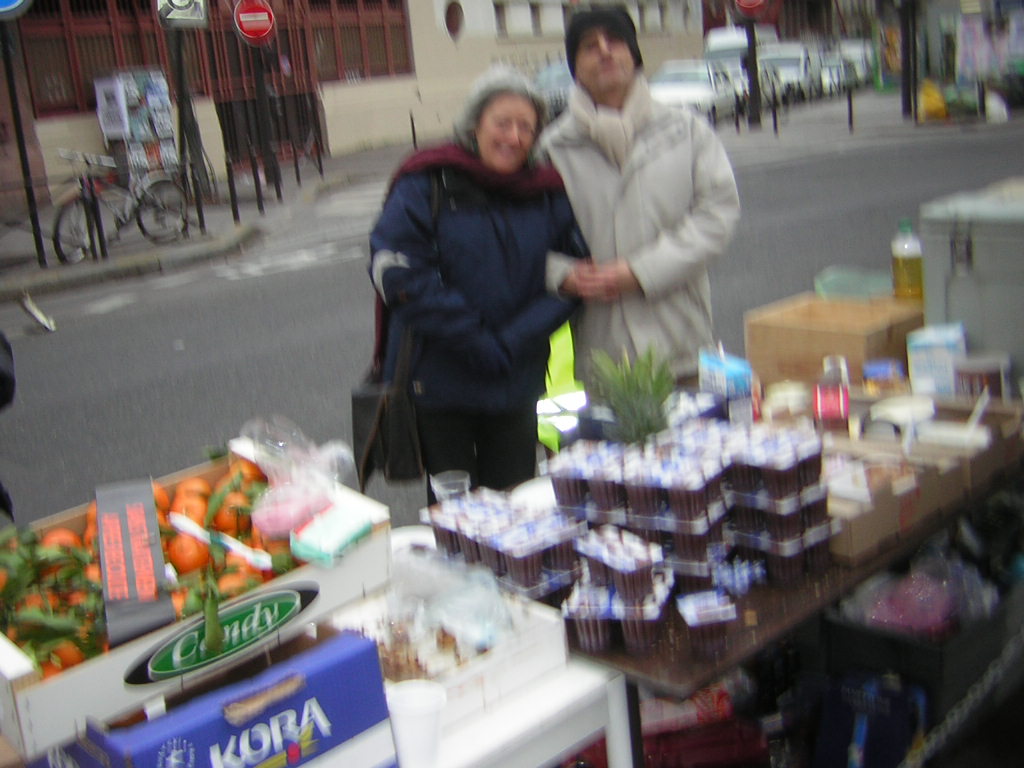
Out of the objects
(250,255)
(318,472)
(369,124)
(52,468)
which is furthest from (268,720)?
(369,124)

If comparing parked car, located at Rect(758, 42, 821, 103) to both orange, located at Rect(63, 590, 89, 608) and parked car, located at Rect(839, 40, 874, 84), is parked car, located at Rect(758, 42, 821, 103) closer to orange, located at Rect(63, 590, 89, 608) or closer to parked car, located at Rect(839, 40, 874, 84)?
parked car, located at Rect(839, 40, 874, 84)

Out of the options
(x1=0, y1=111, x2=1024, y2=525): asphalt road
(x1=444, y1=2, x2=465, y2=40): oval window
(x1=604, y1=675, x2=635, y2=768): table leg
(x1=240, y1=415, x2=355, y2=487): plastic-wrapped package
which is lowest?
(x1=0, y1=111, x2=1024, y2=525): asphalt road

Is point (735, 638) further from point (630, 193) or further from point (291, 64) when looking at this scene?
point (291, 64)

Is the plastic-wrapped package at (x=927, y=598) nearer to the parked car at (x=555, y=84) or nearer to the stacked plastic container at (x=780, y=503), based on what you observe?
the stacked plastic container at (x=780, y=503)

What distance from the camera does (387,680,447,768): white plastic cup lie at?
1.89 meters

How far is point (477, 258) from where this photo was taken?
3.11 metres

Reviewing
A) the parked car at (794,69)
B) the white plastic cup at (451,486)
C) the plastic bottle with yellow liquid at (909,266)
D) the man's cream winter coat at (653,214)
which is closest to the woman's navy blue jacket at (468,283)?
the man's cream winter coat at (653,214)

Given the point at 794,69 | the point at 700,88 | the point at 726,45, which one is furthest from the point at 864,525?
the point at 794,69

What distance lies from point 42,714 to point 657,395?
1.42 meters

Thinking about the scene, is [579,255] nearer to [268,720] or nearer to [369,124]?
[268,720]

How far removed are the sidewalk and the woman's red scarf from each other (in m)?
8.86

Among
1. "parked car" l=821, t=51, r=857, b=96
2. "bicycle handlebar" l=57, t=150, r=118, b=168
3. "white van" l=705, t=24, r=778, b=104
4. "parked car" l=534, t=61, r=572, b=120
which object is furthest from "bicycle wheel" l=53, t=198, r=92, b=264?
"parked car" l=821, t=51, r=857, b=96

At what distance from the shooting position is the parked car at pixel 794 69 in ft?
93.1

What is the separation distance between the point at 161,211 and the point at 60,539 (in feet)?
41.6
